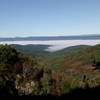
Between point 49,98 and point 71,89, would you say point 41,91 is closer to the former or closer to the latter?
point 71,89

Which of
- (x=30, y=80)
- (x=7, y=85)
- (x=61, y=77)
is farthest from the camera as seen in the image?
(x=61, y=77)

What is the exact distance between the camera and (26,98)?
17516mm

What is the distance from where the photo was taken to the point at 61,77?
25.5 metres

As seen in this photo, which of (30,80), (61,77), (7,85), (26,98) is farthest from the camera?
(61,77)

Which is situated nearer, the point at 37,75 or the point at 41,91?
the point at 41,91

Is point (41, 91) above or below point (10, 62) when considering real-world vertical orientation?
below

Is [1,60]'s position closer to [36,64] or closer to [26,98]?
[36,64]

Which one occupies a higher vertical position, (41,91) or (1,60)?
(1,60)

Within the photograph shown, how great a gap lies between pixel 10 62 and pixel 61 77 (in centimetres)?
509

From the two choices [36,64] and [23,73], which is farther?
[36,64]

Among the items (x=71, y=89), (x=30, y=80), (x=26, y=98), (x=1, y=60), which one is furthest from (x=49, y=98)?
(x=1, y=60)

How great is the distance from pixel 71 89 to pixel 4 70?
6.26m

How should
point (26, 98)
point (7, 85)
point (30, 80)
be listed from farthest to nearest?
point (30, 80) → point (7, 85) → point (26, 98)

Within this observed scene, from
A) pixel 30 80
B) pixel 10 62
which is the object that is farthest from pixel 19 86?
pixel 10 62
